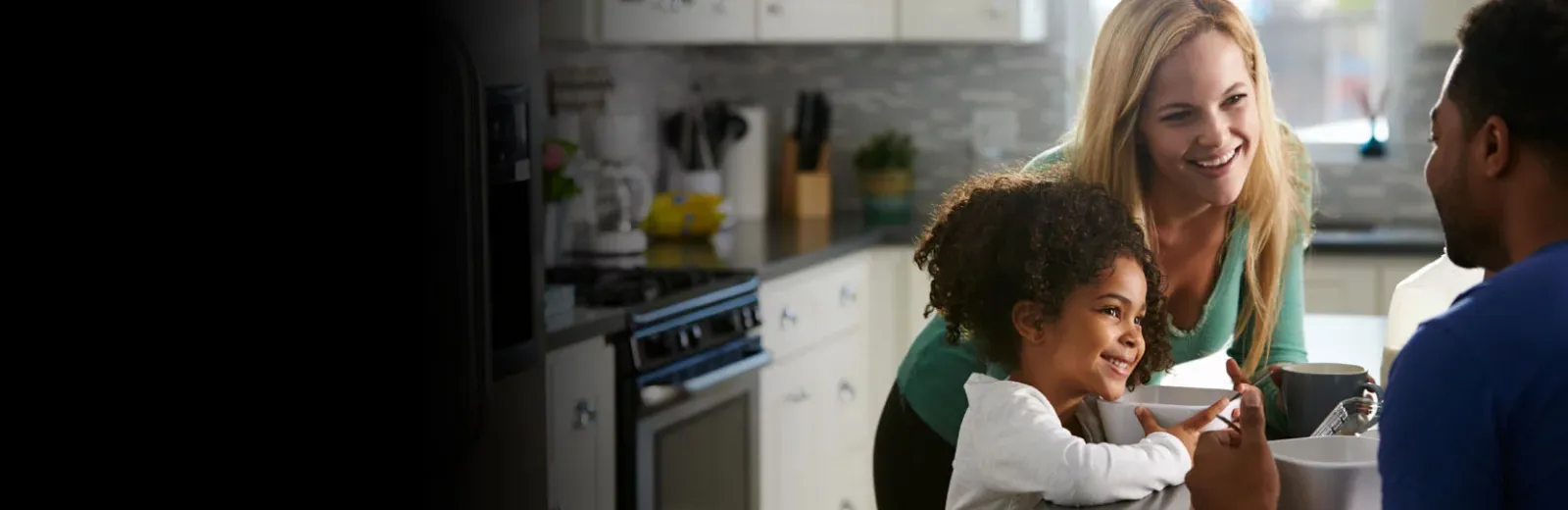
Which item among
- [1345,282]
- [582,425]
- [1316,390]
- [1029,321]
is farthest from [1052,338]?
[1345,282]

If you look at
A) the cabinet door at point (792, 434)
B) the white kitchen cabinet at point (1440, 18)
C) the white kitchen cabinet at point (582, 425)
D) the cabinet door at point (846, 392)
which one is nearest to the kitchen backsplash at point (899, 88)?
the cabinet door at point (846, 392)

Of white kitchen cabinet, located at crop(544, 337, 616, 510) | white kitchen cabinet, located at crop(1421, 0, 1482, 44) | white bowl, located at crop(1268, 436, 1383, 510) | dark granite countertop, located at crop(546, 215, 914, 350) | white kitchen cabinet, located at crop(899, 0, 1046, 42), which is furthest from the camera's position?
white kitchen cabinet, located at crop(899, 0, 1046, 42)

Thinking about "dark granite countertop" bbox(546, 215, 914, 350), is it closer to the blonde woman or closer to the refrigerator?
the refrigerator

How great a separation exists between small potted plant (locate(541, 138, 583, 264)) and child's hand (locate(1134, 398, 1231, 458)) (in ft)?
6.26

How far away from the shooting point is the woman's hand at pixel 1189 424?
1002 millimetres

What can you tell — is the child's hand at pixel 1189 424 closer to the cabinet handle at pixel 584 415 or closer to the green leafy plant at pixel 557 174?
the cabinet handle at pixel 584 415

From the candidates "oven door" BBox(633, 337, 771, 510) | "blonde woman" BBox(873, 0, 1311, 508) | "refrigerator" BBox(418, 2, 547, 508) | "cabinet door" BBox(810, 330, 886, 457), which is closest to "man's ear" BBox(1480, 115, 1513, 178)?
"blonde woman" BBox(873, 0, 1311, 508)

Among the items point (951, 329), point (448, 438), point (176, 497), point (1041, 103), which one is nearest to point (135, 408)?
point (176, 497)

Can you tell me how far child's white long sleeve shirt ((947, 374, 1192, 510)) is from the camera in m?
0.99

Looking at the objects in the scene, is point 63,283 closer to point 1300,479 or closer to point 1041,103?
point 1300,479

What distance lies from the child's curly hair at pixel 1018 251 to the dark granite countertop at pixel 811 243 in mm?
1337

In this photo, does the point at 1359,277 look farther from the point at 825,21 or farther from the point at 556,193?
the point at 556,193

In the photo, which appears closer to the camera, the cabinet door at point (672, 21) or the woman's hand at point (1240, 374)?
the woman's hand at point (1240, 374)

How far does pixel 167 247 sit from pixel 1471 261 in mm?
650
